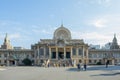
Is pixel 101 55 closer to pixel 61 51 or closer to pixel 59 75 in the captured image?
pixel 61 51

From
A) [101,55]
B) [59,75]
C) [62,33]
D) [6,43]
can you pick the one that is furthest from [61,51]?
[59,75]

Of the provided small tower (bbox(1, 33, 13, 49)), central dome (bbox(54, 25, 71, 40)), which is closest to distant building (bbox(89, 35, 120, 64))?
central dome (bbox(54, 25, 71, 40))

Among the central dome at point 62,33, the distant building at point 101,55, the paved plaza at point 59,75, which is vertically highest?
the central dome at point 62,33

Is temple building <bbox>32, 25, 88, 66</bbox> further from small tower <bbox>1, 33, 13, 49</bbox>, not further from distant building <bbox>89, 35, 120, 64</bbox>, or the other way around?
small tower <bbox>1, 33, 13, 49</bbox>

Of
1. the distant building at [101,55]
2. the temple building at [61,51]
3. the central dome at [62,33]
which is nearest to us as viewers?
the temple building at [61,51]

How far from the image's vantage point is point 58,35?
127938mm

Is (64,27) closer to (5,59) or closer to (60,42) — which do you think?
(60,42)

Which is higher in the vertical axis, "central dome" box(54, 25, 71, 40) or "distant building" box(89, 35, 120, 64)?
"central dome" box(54, 25, 71, 40)

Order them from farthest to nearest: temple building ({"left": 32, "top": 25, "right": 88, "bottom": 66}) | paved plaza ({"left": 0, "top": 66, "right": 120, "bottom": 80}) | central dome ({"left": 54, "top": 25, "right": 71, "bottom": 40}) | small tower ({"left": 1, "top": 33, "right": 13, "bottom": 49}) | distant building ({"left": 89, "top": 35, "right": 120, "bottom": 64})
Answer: small tower ({"left": 1, "top": 33, "right": 13, "bottom": 49}) < distant building ({"left": 89, "top": 35, "right": 120, "bottom": 64}) < central dome ({"left": 54, "top": 25, "right": 71, "bottom": 40}) < temple building ({"left": 32, "top": 25, "right": 88, "bottom": 66}) < paved plaza ({"left": 0, "top": 66, "right": 120, "bottom": 80})

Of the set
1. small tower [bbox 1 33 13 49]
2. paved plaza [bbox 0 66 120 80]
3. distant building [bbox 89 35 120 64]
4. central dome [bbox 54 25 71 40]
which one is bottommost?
paved plaza [bbox 0 66 120 80]

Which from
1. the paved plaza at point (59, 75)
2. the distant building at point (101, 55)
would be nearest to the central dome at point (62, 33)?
the distant building at point (101, 55)

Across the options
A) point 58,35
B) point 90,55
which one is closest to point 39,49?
point 58,35

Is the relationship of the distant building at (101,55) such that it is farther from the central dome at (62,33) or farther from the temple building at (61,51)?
the central dome at (62,33)

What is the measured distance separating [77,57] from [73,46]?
468 cm
